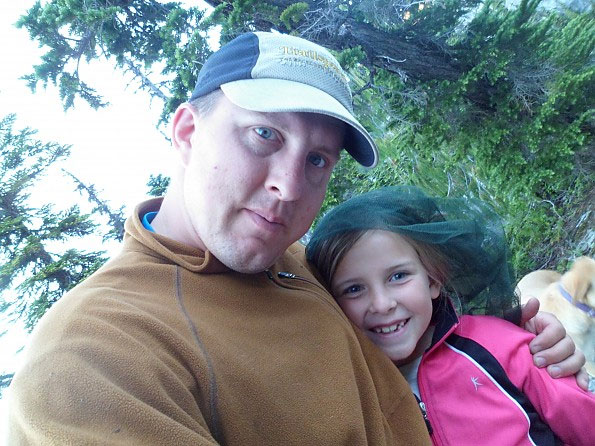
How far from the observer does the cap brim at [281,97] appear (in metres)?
1.39

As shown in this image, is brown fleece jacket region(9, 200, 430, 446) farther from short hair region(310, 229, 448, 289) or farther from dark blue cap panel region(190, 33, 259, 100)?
dark blue cap panel region(190, 33, 259, 100)

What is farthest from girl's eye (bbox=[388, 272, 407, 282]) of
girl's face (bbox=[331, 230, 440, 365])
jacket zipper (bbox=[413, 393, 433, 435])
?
jacket zipper (bbox=[413, 393, 433, 435])

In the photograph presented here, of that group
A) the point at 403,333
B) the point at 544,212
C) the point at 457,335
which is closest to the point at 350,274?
the point at 403,333

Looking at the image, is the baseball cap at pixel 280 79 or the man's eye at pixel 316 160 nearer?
the baseball cap at pixel 280 79

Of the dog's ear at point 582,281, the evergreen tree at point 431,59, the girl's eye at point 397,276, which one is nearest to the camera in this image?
the girl's eye at point 397,276

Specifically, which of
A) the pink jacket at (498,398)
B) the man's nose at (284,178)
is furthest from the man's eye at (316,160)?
the pink jacket at (498,398)

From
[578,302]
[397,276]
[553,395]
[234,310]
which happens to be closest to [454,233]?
[397,276]

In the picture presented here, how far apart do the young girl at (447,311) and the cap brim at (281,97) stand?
2.46 ft

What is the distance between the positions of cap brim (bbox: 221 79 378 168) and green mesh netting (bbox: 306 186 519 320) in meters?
0.75

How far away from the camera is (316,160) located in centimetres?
159

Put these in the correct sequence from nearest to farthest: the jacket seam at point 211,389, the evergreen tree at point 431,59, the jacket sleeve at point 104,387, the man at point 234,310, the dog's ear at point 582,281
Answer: the jacket sleeve at point 104,387, the man at point 234,310, the jacket seam at point 211,389, the dog's ear at point 582,281, the evergreen tree at point 431,59

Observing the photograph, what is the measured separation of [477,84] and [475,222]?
2.97 meters

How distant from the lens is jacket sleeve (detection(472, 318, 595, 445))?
5.93ft

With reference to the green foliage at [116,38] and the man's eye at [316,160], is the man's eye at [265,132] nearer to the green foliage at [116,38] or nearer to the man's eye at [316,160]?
the man's eye at [316,160]
